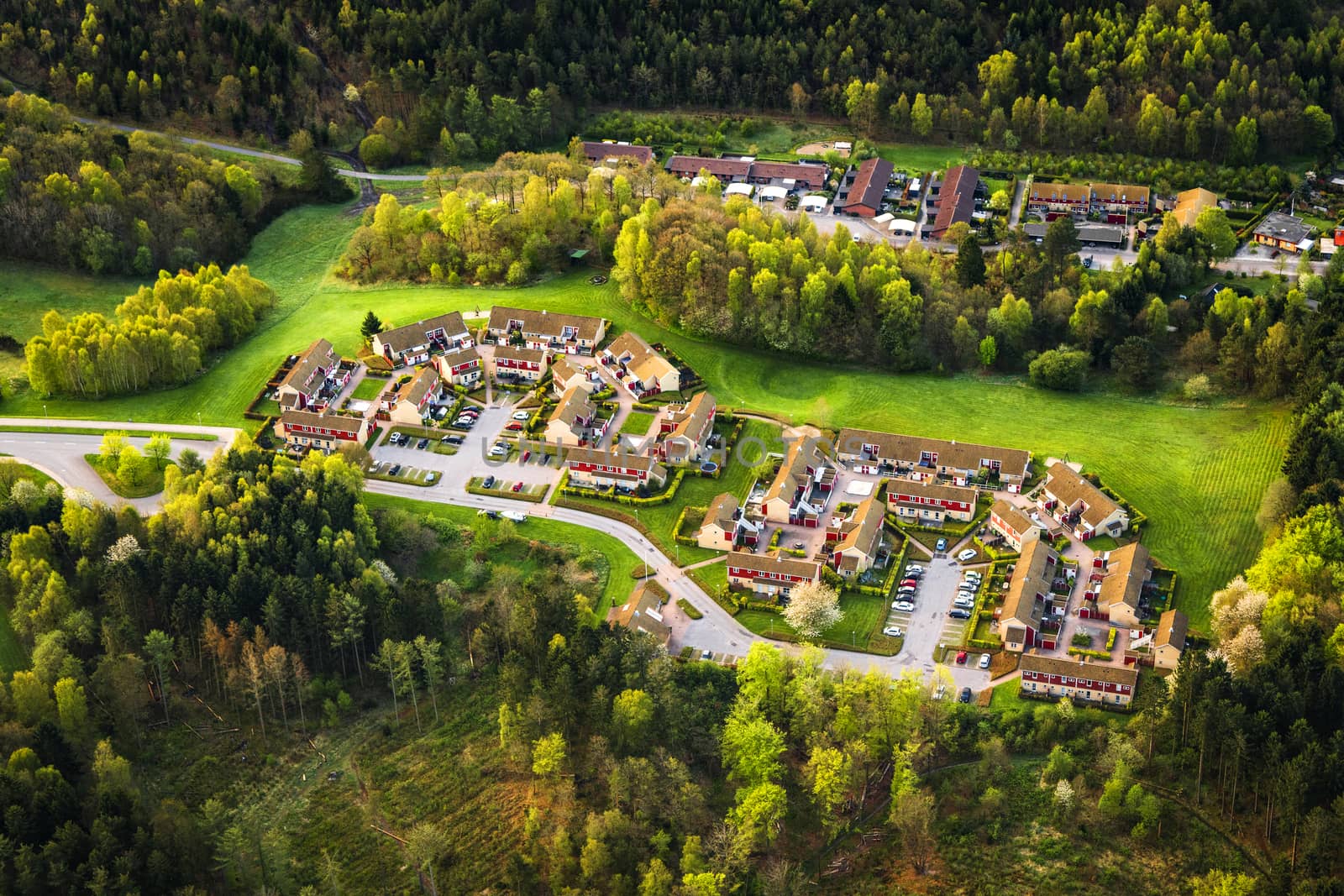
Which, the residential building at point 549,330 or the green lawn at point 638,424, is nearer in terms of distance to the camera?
the green lawn at point 638,424

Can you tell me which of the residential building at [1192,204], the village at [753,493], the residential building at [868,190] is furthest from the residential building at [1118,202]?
the village at [753,493]

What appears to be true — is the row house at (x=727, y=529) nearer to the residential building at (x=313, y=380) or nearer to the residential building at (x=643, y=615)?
the residential building at (x=643, y=615)

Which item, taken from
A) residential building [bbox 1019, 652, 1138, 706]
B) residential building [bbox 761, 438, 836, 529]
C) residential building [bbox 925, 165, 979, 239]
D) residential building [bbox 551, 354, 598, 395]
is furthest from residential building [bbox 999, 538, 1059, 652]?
residential building [bbox 925, 165, 979, 239]

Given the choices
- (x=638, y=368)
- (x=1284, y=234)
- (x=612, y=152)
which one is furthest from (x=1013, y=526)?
(x=612, y=152)

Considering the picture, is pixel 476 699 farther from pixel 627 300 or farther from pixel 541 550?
pixel 627 300

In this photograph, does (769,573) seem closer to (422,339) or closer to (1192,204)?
(422,339)
